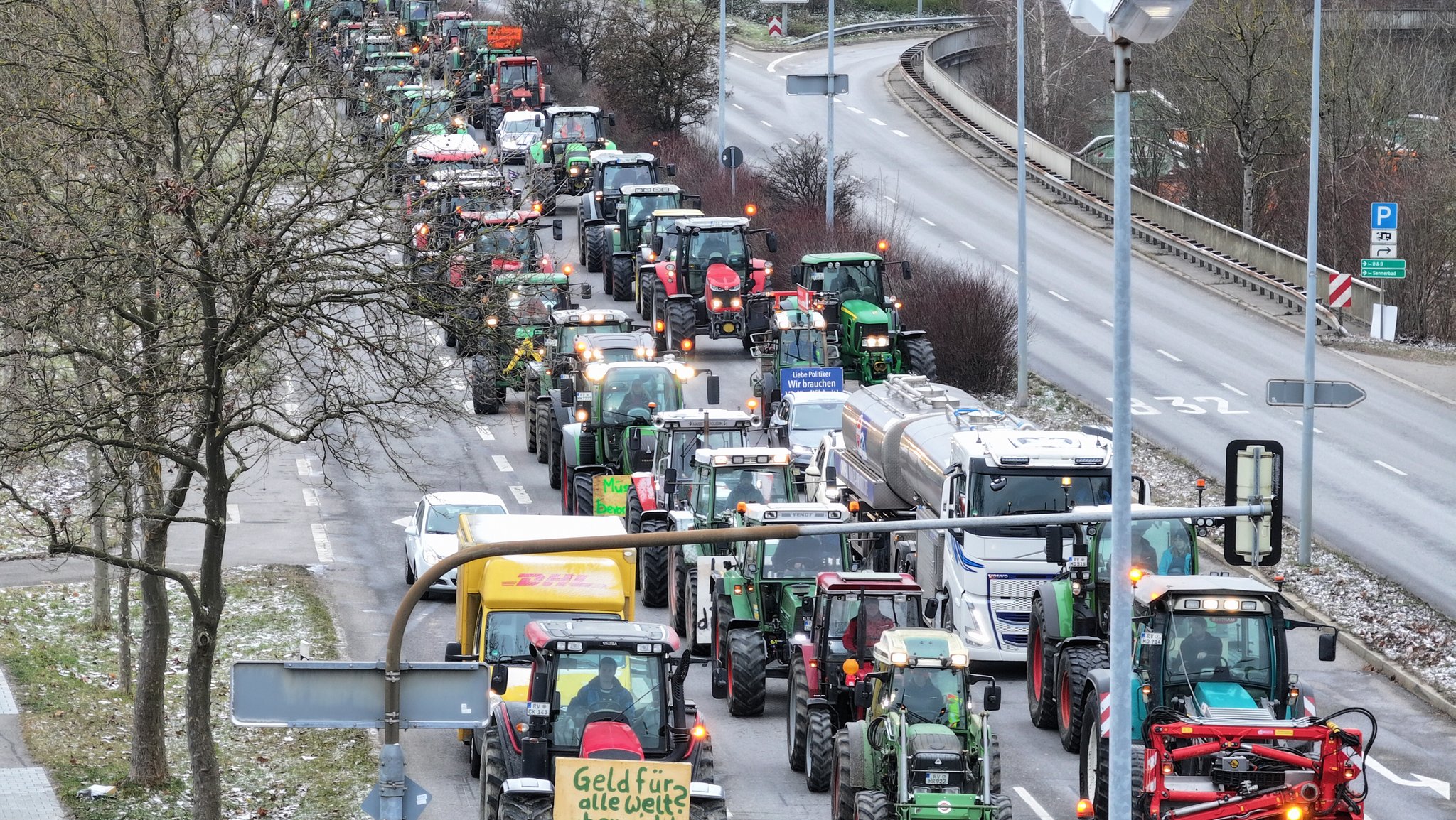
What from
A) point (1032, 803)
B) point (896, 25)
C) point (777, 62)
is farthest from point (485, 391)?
point (896, 25)

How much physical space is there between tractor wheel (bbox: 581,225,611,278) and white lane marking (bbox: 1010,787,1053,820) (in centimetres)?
2934

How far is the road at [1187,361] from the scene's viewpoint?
32.4 meters

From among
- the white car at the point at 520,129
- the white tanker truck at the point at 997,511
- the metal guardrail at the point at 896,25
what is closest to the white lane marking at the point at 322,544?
the white tanker truck at the point at 997,511

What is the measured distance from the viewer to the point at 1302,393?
1080 inches

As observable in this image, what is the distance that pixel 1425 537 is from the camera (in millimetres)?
31188

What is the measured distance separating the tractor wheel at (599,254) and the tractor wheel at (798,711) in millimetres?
28422

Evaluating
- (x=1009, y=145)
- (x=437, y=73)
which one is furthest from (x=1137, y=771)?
(x=1009, y=145)

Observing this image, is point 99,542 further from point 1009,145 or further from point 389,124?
point 1009,145

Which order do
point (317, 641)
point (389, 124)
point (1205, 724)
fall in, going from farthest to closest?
point (317, 641), point (389, 124), point (1205, 724)

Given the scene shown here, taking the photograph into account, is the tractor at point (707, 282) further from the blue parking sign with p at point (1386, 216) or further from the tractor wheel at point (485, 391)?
the blue parking sign with p at point (1386, 216)

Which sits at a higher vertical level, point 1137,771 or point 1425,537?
point 1137,771

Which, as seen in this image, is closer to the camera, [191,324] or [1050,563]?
[191,324]

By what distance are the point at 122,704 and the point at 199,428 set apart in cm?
696

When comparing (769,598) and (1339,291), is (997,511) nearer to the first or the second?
(769,598)
